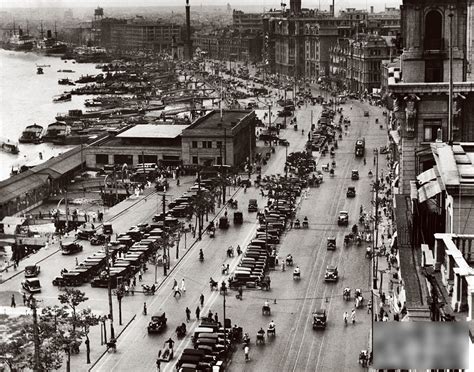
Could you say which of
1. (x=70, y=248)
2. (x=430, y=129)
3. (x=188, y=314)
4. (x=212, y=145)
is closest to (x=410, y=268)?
(x=430, y=129)

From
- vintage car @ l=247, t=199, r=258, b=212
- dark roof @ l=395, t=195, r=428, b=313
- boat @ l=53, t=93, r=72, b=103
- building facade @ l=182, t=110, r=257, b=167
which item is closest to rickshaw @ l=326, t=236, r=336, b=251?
vintage car @ l=247, t=199, r=258, b=212

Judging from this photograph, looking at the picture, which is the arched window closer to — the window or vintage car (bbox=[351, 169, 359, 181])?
the window

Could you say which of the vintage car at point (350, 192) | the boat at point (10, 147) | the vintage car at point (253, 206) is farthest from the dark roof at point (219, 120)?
the boat at point (10, 147)

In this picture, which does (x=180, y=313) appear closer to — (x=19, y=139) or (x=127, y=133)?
Answer: (x=127, y=133)

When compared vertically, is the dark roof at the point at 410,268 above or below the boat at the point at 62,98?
above

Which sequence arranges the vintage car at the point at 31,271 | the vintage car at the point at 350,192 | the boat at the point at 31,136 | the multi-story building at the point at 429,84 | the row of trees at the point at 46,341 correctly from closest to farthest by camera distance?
the row of trees at the point at 46,341 → the multi-story building at the point at 429,84 → the vintage car at the point at 31,271 → the vintage car at the point at 350,192 → the boat at the point at 31,136

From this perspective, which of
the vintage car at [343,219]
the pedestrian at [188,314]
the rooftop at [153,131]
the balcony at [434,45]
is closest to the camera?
the balcony at [434,45]

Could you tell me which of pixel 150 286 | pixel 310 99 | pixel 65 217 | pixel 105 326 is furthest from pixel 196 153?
pixel 310 99

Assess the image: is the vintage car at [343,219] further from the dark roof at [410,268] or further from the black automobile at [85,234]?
the dark roof at [410,268]
